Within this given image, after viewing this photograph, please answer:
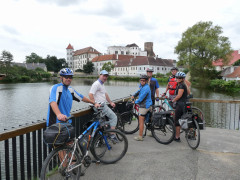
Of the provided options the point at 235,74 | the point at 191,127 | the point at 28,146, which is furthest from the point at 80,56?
the point at 28,146

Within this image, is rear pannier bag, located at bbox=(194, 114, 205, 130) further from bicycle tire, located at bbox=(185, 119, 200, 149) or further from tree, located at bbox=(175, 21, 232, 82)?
tree, located at bbox=(175, 21, 232, 82)

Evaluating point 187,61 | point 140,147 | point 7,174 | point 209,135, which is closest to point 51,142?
point 7,174

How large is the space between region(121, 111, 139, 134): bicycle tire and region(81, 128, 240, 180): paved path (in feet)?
2.14

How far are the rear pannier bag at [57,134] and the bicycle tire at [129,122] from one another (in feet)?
9.81

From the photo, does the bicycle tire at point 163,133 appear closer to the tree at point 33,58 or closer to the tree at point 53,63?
the tree at point 53,63

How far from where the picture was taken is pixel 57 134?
279 cm

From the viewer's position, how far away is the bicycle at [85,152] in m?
3.03

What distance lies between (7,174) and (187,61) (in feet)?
124

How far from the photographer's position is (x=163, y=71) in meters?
95.6

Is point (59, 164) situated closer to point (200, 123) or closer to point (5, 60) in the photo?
point (200, 123)

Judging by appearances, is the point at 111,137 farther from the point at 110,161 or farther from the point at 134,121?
the point at 134,121

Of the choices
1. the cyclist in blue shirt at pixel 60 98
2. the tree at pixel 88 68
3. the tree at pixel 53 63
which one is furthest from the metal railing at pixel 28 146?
the tree at pixel 53 63

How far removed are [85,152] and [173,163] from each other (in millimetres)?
1851

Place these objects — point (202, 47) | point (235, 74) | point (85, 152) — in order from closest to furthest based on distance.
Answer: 1. point (85, 152)
2. point (202, 47)
3. point (235, 74)
